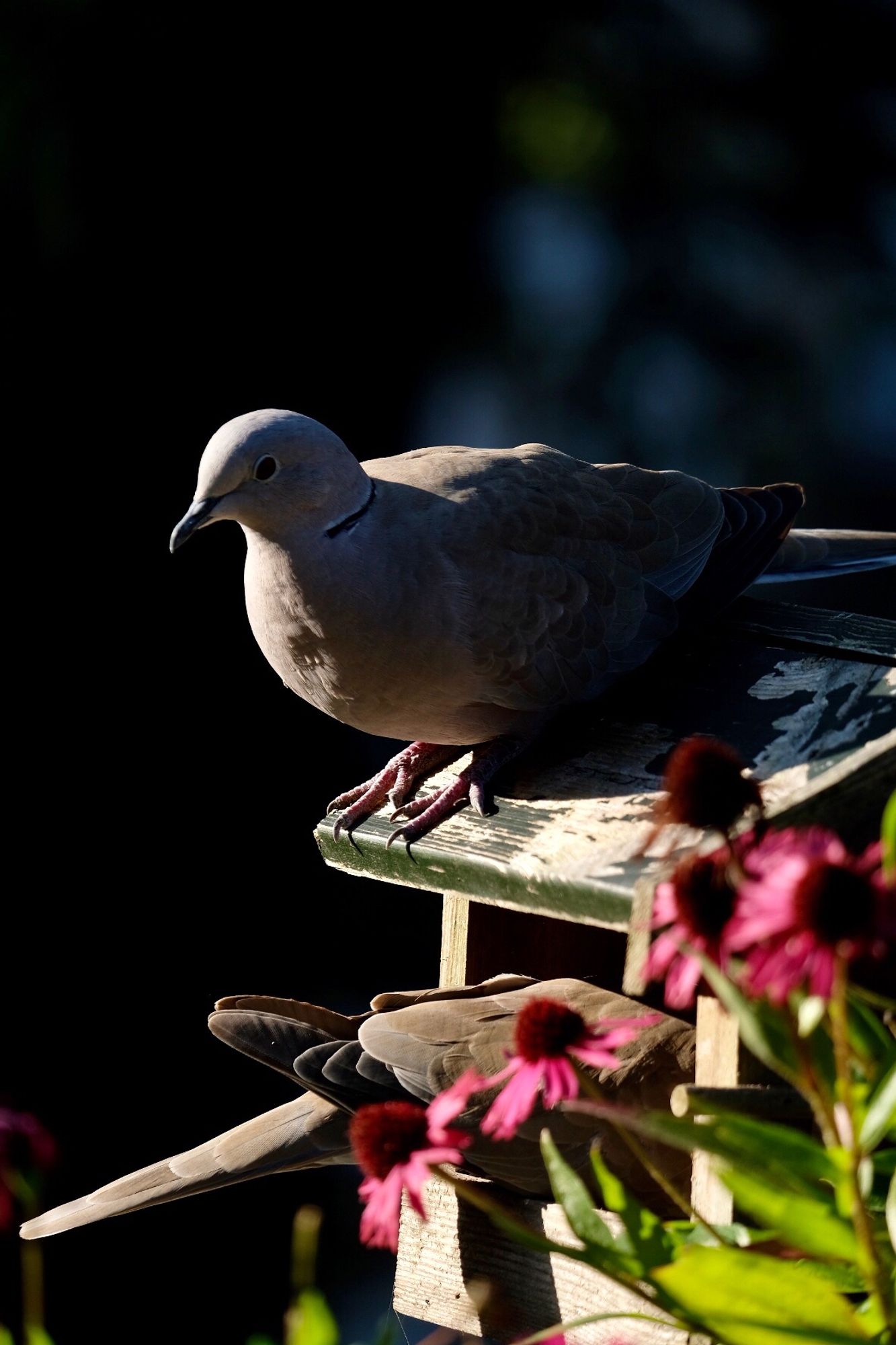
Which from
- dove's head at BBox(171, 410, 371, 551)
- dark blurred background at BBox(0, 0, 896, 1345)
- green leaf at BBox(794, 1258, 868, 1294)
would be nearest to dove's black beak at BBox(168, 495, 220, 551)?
dove's head at BBox(171, 410, 371, 551)

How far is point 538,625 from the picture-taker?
72.2 inches

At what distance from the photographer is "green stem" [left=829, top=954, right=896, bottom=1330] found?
2.62ft

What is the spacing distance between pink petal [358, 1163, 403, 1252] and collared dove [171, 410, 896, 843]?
61 centimetres

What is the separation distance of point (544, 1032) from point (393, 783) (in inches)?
33.0

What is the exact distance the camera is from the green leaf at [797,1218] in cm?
93

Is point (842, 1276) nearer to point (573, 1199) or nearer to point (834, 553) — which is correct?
point (573, 1199)

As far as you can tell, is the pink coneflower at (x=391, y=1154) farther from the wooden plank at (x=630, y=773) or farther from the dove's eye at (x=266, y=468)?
the dove's eye at (x=266, y=468)

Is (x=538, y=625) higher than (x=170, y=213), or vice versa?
(x=170, y=213)

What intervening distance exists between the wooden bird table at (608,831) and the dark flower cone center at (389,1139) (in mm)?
231

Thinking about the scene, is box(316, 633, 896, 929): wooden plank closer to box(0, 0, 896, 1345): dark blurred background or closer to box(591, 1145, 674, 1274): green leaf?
box(591, 1145, 674, 1274): green leaf

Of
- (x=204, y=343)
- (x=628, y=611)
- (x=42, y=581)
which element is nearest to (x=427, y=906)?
(x=42, y=581)

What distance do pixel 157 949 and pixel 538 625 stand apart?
202cm

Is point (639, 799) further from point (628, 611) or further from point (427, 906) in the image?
point (427, 906)

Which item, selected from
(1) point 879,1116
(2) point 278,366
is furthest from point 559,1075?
(2) point 278,366
